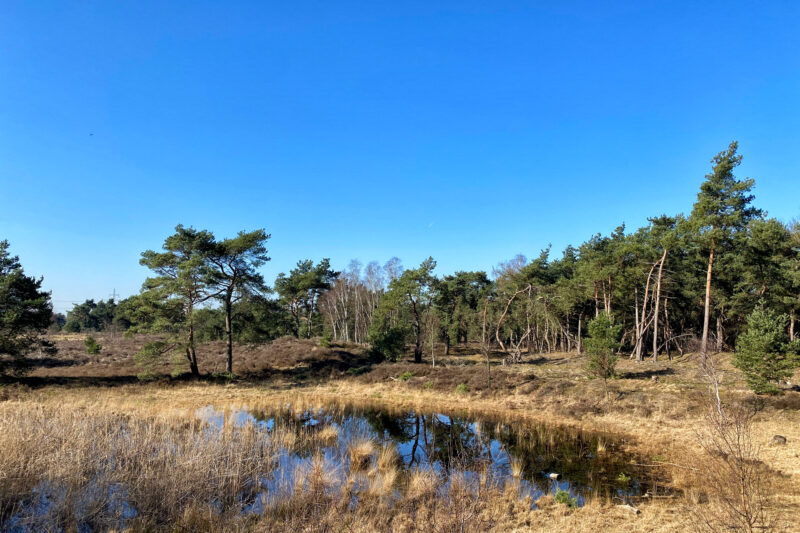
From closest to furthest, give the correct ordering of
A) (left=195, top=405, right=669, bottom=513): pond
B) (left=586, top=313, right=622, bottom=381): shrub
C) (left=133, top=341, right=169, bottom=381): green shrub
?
1. (left=195, top=405, right=669, bottom=513): pond
2. (left=586, top=313, right=622, bottom=381): shrub
3. (left=133, top=341, right=169, bottom=381): green shrub

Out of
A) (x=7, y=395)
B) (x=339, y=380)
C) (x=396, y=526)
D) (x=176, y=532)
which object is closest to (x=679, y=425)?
(x=396, y=526)

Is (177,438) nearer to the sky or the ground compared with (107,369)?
nearer to the sky

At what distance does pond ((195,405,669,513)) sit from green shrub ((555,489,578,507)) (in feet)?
0.33

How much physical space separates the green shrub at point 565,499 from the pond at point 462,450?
102 millimetres

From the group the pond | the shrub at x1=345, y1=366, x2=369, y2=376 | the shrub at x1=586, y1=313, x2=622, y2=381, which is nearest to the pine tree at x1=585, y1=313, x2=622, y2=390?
the shrub at x1=586, y1=313, x2=622, y2=381

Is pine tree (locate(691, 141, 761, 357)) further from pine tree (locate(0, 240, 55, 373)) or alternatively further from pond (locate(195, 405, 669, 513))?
pine tree (locate(0, 240, 55, 373))

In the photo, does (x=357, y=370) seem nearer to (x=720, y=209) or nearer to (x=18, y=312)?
(x=18, y=312)

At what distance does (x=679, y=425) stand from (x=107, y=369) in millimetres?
35033

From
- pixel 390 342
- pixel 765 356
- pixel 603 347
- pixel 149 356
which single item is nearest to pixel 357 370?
pixel 390 342

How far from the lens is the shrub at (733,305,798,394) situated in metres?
14.6

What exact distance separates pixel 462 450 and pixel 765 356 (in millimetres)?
13741

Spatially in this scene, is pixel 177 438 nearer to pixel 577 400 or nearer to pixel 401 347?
pixel 577 400

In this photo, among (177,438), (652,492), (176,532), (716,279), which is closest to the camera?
(176,532)

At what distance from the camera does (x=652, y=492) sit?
892cm
